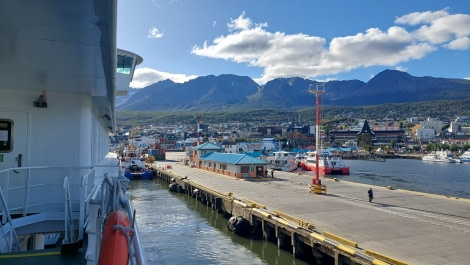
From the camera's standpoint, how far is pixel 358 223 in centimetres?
1563

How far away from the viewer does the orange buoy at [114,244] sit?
292 cm

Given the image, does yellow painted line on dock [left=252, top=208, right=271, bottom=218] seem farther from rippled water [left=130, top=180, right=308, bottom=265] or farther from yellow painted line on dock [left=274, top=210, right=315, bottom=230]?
rippled water [left=130, top=180, right=308, bottom=265]

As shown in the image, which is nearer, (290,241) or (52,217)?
(52,217)

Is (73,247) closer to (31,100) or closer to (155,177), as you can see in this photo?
(31,100)

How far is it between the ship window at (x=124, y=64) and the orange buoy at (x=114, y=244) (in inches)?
391

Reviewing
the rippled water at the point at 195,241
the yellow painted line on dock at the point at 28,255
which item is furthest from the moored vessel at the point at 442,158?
the yellow painted line on dock at the point at 28,255

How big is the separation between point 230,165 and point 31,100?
105 ft

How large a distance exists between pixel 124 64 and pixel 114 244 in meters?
10.4

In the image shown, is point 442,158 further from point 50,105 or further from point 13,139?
point 13,139

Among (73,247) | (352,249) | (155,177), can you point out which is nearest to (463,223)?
(352,249)

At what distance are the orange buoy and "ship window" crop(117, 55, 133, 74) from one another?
993cm

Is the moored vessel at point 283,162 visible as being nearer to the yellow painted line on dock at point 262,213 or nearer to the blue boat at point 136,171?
the blue boat at point 136,171

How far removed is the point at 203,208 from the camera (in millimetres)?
27594

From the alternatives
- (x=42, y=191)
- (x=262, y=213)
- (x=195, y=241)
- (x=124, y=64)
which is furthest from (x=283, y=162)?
(x=42, y=191)
